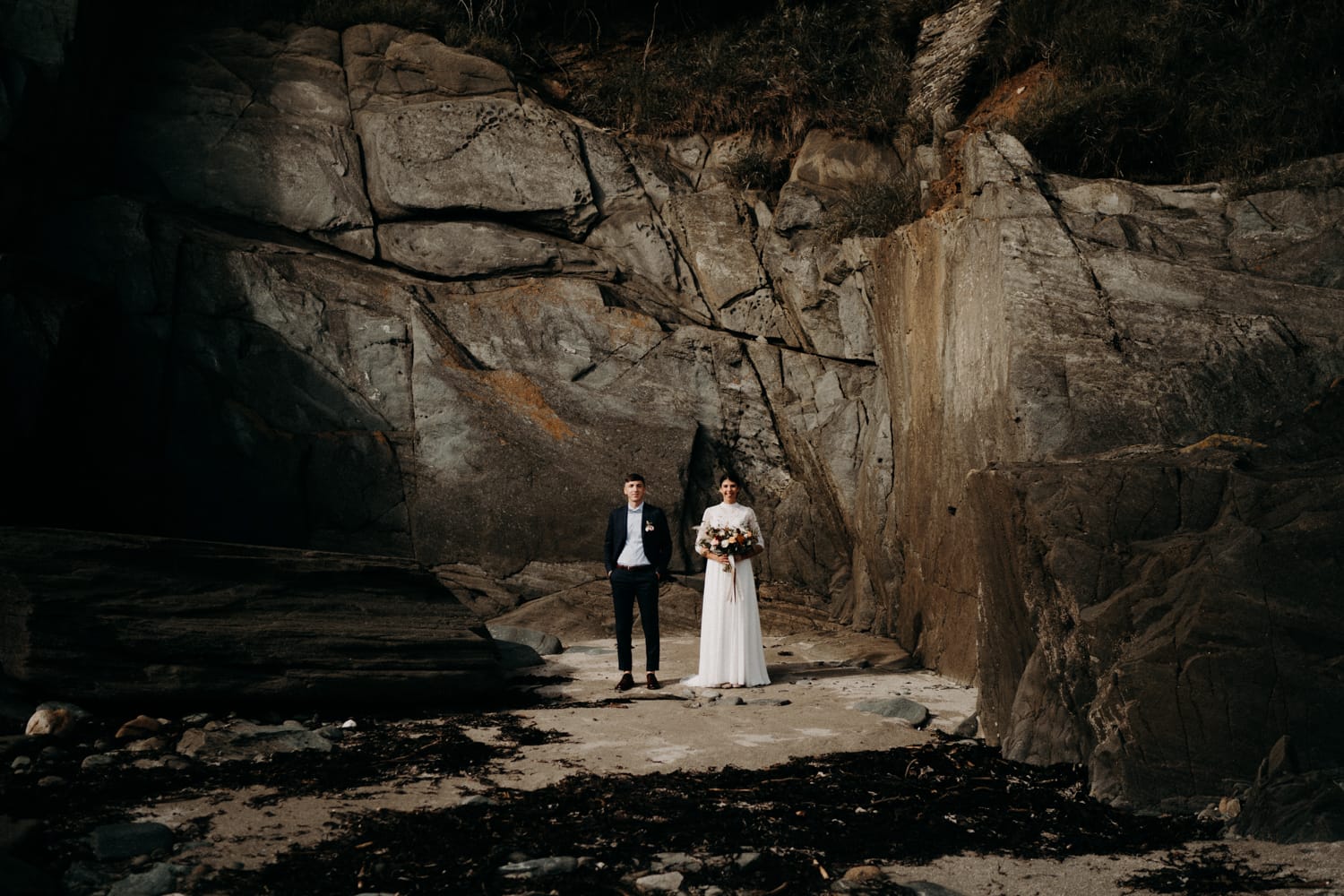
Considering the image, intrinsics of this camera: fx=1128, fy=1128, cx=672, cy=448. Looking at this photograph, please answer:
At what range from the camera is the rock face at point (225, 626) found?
722cm

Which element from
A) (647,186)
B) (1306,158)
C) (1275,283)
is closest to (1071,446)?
(1275,283)

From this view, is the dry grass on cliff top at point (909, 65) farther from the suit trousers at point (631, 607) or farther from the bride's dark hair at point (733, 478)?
the suit trousers at point (631, 607)

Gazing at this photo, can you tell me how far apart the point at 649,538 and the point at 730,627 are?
1034 mm

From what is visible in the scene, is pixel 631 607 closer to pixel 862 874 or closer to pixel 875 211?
pixel 862 874

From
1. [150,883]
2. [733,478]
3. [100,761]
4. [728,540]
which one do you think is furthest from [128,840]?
[733,478]

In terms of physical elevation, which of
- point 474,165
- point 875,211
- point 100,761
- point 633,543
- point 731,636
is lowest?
point 100,761

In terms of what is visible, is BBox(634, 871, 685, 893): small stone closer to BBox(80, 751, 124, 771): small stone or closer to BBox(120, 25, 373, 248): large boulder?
BBox(80, 751, 124, 771): small stone

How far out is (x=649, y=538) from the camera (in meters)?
9.79

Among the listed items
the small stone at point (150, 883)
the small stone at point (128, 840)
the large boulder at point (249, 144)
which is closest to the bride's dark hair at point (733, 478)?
the large boulder at point (249, 144)

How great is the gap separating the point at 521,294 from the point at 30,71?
605 centimetres

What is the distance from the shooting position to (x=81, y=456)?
12773 mm

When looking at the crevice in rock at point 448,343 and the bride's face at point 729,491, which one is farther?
the crevice in rock at point 448,343

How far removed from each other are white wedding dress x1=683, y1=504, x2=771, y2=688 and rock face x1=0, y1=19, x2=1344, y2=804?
6.15ft

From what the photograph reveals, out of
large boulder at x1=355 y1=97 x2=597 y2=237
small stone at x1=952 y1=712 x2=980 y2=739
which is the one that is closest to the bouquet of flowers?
small stone at x1=952 y1=712 x2=980 y2=739
